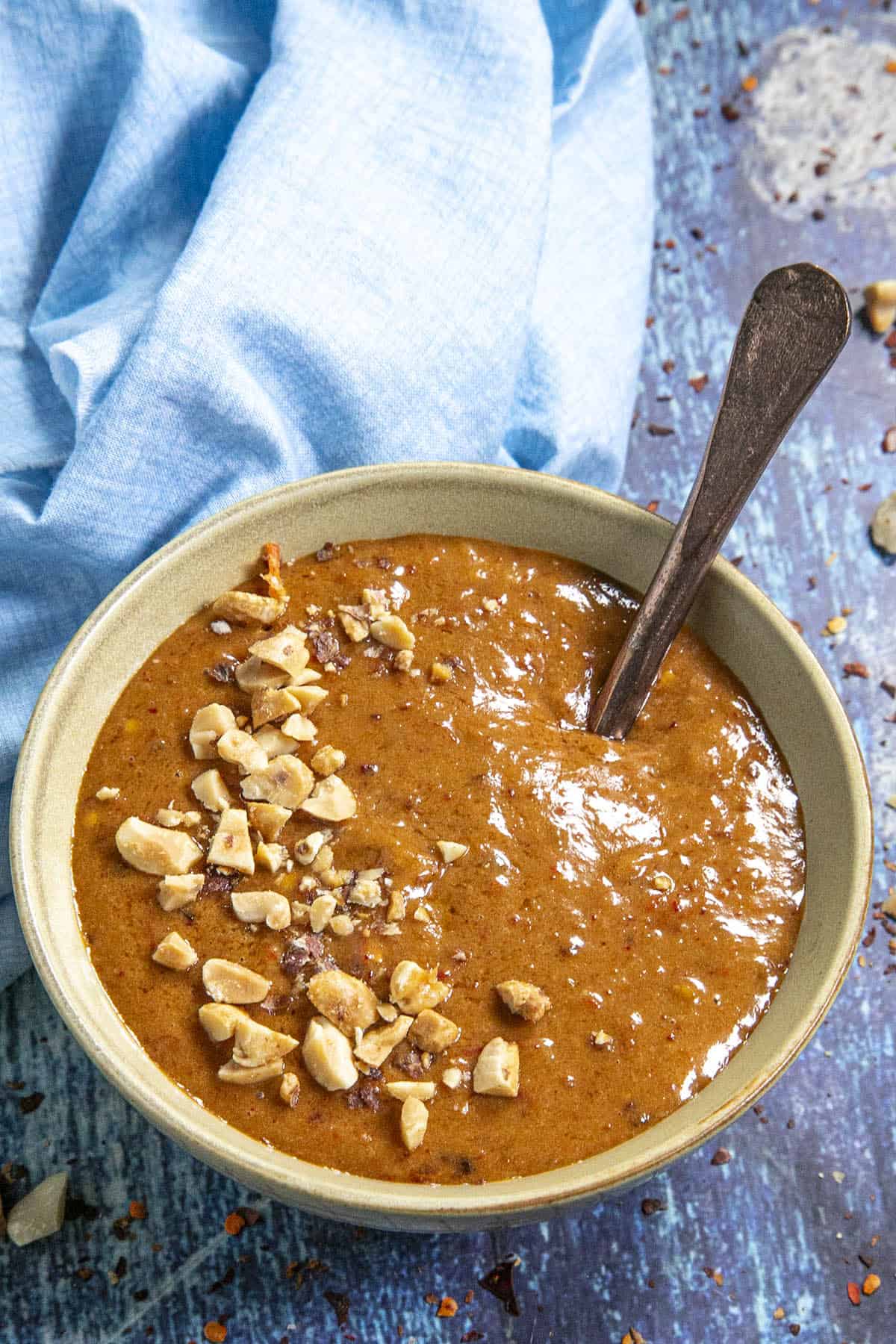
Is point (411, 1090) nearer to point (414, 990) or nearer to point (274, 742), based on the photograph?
point (414, 990)

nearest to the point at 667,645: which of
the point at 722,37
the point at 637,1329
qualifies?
the point at 637,1329

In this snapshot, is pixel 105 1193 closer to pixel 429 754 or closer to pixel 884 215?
pixel 429 754

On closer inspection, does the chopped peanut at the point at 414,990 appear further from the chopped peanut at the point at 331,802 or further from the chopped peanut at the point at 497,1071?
the chopped peanut at the point at 331,802

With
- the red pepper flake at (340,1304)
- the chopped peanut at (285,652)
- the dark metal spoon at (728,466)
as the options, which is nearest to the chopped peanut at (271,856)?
the chopped peanut at (285,652)

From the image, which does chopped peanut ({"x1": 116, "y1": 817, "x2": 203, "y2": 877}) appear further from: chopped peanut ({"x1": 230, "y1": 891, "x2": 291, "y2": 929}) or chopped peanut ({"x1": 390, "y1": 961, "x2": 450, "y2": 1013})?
chopped peanut ({"x1": 390, "y1": 961, "x2": 450, "y2": 1013})

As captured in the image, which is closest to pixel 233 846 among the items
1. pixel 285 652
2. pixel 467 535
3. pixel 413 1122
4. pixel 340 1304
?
pixel 285 652
